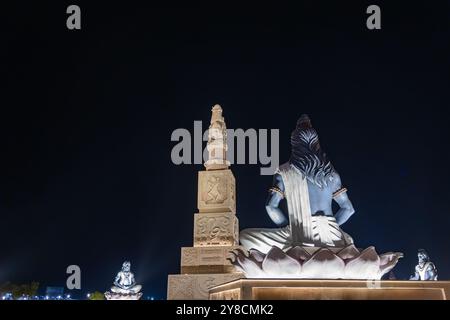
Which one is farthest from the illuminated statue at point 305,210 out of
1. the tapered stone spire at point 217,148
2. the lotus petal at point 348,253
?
the tapered stone spire at point 217,148

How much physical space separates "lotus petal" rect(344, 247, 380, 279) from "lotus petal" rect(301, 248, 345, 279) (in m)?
0.08

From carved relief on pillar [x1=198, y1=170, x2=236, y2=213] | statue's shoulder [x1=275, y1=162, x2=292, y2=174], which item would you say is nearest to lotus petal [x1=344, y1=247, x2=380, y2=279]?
statue's shoulder [x1=275, y1=162, x2=292, y2=174]

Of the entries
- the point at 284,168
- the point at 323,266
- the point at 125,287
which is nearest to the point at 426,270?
the point at 284,168

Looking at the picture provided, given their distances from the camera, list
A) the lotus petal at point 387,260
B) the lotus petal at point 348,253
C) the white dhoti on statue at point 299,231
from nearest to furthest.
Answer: the lotus petal at point 348,253 → the lotus petal at point 387,260 → the white dhoti on statue at point 299,231

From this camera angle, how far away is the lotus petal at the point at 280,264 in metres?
4.45

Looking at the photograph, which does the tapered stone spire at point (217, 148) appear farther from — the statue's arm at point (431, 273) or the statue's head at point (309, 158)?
the statue's arm at point (431, 273)

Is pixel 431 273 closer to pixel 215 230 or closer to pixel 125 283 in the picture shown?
pixel 215 230

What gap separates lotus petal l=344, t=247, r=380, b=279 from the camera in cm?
448

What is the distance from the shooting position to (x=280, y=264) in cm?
446

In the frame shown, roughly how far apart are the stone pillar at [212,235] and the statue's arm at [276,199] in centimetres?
114

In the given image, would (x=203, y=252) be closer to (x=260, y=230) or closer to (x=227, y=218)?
(x=227, y=218)

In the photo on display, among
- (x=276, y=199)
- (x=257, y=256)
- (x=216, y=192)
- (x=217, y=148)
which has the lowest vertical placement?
(x=257, y=256)

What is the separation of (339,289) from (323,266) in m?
0.26
